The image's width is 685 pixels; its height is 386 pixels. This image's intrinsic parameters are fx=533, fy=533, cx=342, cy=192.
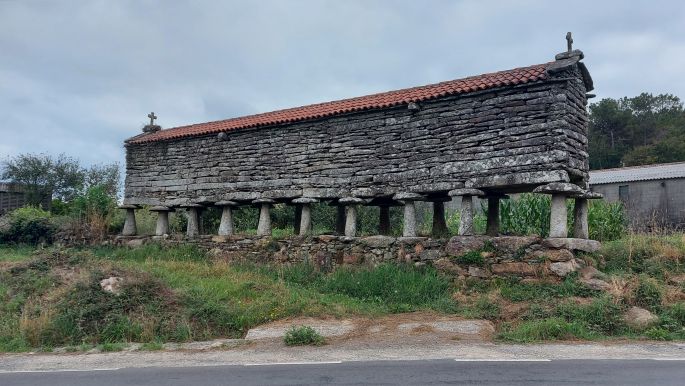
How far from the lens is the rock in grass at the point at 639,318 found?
26.9 ft

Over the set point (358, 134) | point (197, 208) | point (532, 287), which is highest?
point (358, 134)

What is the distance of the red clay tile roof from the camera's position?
1069 centimetres

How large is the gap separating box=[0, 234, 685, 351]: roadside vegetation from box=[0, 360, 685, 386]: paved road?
173cm

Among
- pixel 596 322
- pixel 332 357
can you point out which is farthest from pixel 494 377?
pixel 596 322

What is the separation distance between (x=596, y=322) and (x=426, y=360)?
3.37 metres

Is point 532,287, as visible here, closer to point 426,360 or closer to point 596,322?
point 596,322

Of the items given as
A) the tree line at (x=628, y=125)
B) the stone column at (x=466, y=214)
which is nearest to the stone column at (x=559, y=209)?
the stone column at (x=466, y=214)

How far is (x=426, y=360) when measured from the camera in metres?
6.66

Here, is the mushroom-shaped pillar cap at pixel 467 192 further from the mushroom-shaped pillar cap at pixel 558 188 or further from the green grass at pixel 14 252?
the green grass at pixel 14 252

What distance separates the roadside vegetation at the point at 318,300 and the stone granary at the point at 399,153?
135 centimetres

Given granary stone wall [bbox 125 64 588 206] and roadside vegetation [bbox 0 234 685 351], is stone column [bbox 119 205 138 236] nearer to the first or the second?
granary stone wall [bbox 125 64 588 206]

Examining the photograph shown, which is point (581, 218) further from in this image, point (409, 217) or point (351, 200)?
point (351, 200)

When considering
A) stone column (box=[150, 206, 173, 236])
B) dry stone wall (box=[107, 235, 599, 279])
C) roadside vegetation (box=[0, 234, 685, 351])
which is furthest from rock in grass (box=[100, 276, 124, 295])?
stone column (box=[150, 206, 173, 236])

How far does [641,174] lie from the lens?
26578 millimetres
